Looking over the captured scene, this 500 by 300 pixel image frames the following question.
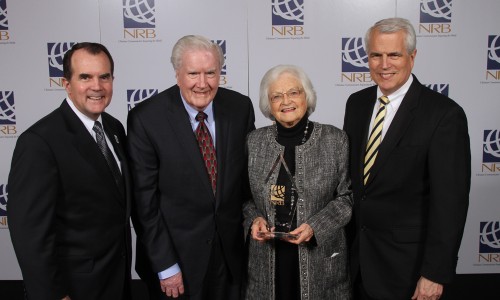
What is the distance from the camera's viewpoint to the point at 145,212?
213 centimetres

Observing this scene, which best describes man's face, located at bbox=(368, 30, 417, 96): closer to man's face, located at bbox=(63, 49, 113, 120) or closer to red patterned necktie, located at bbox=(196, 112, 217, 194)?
red patterned necktie, located at bbox=(196, 112, 217, 194)

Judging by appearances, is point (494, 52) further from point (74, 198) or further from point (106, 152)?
point (74, 198)

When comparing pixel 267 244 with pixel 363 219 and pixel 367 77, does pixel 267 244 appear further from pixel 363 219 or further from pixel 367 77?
pixel 367 77

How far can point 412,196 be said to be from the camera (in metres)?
1.98

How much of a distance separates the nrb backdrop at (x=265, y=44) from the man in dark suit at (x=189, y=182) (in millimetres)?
1669

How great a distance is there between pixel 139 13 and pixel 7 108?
1404 millimetres

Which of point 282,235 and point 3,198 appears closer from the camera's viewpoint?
point 282,235

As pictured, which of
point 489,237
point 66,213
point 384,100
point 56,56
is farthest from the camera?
point 489,237

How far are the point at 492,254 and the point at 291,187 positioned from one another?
111 inches

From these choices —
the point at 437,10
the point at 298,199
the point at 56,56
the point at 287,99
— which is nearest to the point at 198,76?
the point at 287,99

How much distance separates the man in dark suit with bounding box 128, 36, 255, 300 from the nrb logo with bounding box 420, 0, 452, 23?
A: 2311 mm

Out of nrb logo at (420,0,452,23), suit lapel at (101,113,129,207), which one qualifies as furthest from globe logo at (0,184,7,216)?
nrb logo at (420,0,452,23)

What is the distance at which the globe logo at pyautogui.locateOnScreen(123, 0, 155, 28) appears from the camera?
12.4 feet

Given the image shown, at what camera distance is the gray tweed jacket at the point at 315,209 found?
2.01 meters
